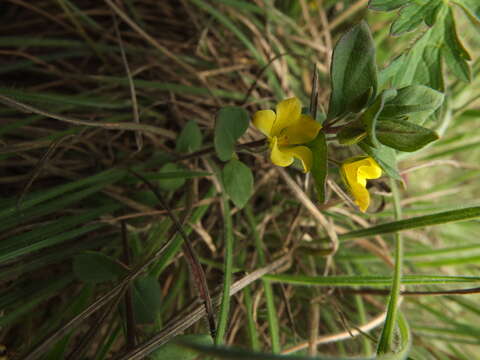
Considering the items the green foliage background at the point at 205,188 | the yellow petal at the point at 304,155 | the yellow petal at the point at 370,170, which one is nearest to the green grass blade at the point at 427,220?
the green foliage background at the point at 205,188

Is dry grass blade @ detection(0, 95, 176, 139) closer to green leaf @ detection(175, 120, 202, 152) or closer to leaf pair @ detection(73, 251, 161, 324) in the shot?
green leaf @ detection(175, 120, 202, 152)

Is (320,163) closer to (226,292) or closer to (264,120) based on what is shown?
(264,120)

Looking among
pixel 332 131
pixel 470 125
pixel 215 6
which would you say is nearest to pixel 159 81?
pixel 215 6

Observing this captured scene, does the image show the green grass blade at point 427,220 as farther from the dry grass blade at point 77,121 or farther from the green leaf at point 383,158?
the dry grass blade at point 77,121

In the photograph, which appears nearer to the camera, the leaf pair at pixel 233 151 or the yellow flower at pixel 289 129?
the yellow flower at pixel 289 129

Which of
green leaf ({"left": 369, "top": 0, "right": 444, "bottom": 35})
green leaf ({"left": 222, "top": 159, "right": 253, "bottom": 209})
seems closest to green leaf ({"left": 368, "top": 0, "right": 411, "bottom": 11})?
green leaf ({"left": 369, "top": 0, "right": 444, "bottom": 35})

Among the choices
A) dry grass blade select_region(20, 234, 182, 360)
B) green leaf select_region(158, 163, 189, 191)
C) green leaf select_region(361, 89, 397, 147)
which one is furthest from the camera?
green leaf select_region(158, 163, 189, 191)

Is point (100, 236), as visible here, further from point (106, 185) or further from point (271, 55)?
point (271, 55)
